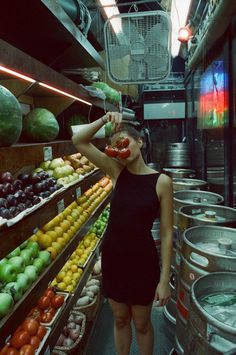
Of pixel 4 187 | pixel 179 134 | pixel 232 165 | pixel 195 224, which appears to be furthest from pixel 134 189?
pixel 179 134

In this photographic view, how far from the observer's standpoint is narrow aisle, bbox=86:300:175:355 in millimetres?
3223

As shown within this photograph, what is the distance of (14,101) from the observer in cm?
191

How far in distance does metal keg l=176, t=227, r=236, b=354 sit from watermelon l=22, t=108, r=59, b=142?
126cm

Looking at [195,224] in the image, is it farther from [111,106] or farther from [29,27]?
[111,106]

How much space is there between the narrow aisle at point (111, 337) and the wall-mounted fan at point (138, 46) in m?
2.54

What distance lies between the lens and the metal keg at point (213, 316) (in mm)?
1460

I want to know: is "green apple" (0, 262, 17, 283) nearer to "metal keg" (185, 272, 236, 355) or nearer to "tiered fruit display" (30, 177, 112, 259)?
"tiered fruit display" (30, 177, 112, 259)

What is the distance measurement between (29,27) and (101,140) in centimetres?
202

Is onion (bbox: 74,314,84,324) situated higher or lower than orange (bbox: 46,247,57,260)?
lower

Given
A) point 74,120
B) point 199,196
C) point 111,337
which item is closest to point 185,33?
point 74,120

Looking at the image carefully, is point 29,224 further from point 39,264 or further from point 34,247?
point 34,247

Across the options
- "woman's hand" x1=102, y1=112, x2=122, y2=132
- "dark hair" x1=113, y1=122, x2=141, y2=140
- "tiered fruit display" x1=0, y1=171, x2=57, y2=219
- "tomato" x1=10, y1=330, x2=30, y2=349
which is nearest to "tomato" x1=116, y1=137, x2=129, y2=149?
"dark hair" x1=113, y1=122, x2=141, y2=140

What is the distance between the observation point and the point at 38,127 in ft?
8.28

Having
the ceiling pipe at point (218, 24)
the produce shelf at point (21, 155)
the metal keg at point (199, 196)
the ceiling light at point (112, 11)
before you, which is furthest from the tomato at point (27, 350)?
the ceiling pipe at point (218, 24)
